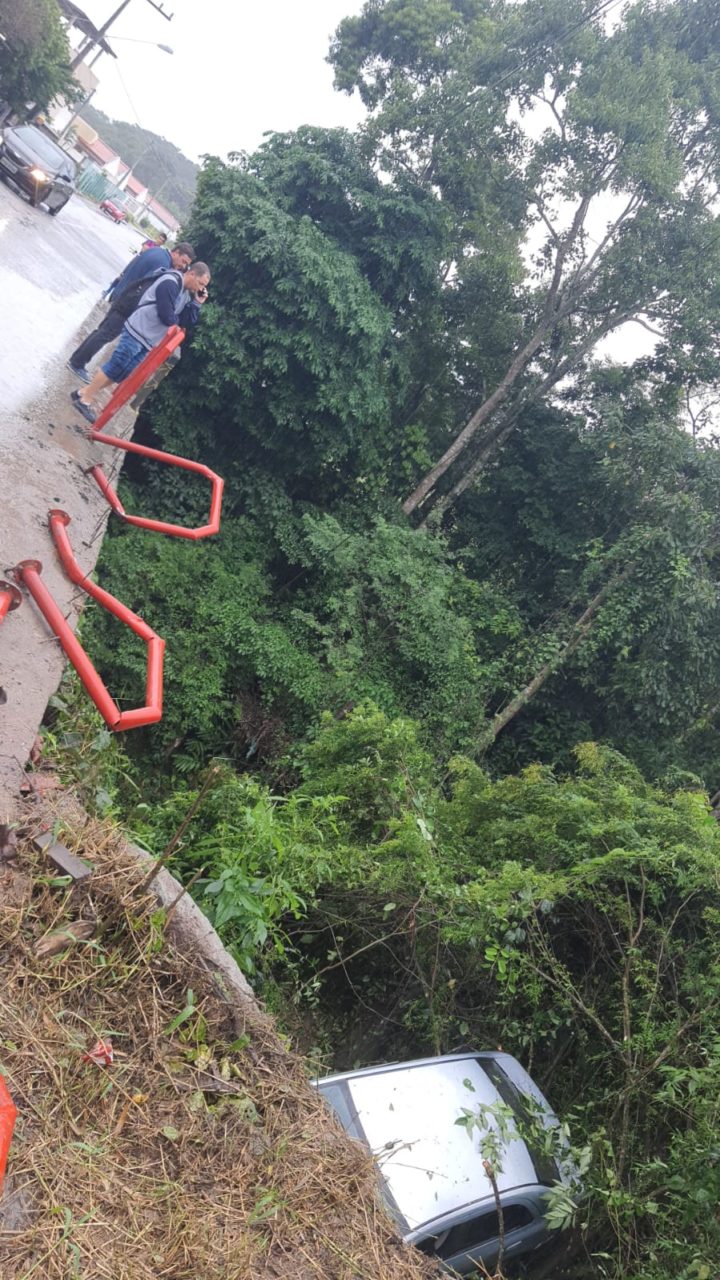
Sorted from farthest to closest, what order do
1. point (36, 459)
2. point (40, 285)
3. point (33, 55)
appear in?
1. point (33, 55)
2. point (40, 285)
3. point (36, 459)

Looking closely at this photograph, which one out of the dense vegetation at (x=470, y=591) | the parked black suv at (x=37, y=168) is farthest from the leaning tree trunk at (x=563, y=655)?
the parked black suv at (x=37, y=168)

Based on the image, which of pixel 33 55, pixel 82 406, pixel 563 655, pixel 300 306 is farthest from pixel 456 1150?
pixel 33 55

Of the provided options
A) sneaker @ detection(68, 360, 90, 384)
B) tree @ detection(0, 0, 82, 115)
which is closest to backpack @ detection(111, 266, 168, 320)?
sneaker @ detection(68, 360, 90, 384)

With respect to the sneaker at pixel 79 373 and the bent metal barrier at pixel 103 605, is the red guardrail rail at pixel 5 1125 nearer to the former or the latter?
the bent metal barrier at pixel 103 605

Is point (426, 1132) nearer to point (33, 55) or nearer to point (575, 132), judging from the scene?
point (575, 132)

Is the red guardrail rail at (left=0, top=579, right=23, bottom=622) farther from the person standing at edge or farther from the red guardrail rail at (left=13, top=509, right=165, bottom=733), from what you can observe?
the person standing at edge

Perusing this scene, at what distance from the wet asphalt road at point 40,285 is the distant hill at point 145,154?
182ft

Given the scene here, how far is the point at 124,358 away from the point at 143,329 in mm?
283

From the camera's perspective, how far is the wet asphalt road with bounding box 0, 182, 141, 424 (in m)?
6.21

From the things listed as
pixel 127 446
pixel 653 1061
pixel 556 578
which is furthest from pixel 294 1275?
pixel 556 578

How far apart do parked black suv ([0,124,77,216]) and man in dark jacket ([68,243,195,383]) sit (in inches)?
310

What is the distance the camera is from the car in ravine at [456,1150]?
3428 millimetres

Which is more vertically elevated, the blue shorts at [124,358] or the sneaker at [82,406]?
the blue shorts at [124,358]

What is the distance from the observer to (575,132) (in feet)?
33.1
